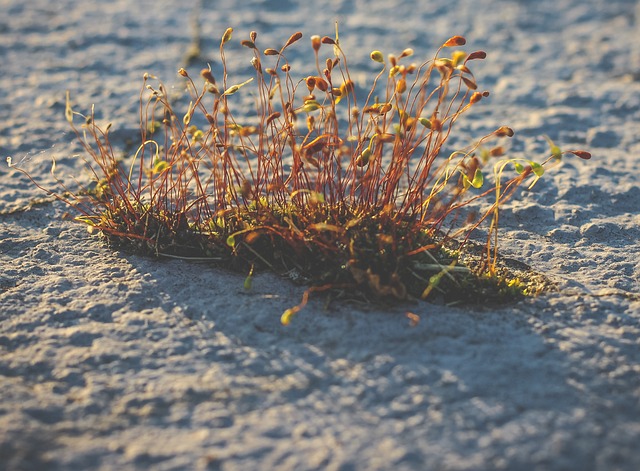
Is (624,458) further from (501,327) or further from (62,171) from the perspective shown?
(62,171)

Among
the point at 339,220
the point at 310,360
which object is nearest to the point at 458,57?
the point at 339,220

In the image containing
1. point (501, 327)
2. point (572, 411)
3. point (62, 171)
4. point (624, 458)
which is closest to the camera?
point (624, 458)

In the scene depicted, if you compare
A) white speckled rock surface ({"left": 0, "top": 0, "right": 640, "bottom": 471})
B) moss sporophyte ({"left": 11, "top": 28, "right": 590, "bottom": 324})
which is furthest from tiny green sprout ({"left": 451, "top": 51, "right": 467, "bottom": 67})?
white speckled rock surface ({"left": 0, "top": 0, "right": 640, "bottom": 471})

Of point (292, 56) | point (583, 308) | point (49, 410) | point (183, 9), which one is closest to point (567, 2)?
point (292, 56)

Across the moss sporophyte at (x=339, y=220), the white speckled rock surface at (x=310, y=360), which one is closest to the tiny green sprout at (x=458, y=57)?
the moss sporophyte at (x=339, y=220)

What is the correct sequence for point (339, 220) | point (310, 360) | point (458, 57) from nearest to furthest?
point (310, 360) < point (458, 57) < point (339, 220)

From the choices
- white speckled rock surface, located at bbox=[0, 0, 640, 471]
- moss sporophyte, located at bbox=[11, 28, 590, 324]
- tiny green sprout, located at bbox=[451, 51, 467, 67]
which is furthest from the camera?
moss sporophyte, located at bbox=[11, 28, 590, 324]

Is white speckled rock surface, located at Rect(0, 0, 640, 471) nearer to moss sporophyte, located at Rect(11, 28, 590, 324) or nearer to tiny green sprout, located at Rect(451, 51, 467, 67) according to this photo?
moss sporophyte, located at Rect(11, 28, 590, 324)

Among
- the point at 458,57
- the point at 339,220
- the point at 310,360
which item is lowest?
the point at 310,360

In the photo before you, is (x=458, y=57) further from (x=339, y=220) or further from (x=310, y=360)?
(x=310, y=360)

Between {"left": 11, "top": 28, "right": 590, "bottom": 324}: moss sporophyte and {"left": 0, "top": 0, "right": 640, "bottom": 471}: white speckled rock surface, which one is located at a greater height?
{"left": 11, "top": 28, "right": 590, "bottom": 324}: moss sporophyte

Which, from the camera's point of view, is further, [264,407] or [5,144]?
[5,144]
